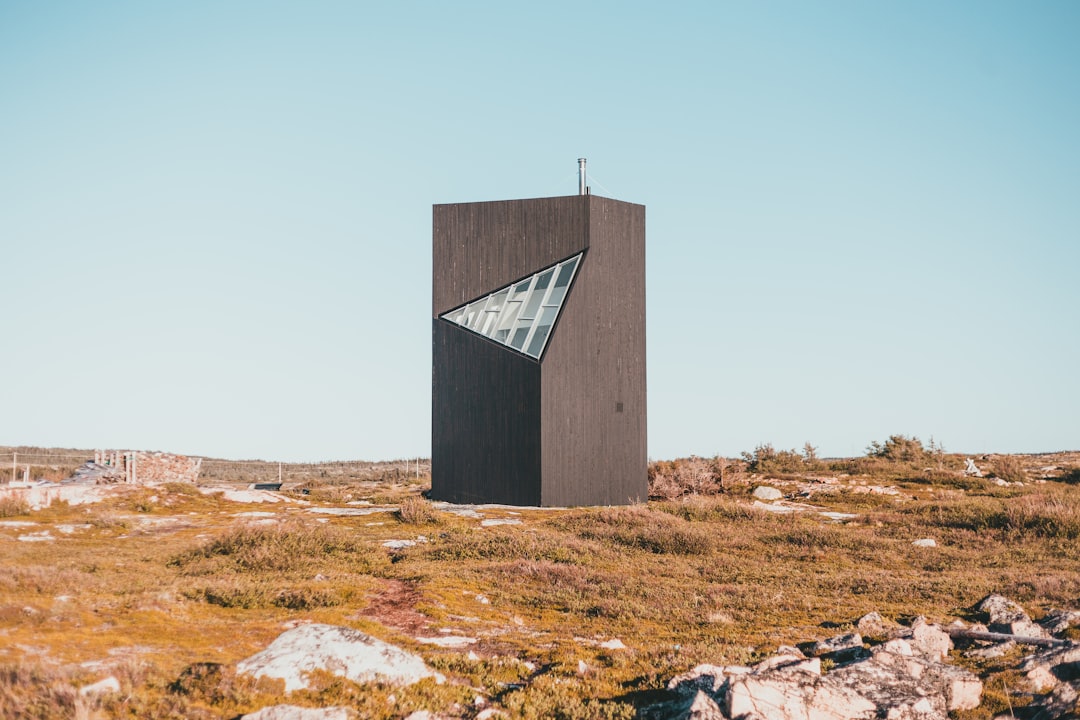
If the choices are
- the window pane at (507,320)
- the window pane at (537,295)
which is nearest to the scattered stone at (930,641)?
the window pane at (537,295)

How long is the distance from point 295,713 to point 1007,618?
818cm

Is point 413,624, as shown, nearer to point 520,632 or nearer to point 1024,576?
point 520,632

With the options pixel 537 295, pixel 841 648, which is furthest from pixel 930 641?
pixel 537 295

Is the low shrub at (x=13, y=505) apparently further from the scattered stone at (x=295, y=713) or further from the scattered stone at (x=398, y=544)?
the scattered stone at (x=295, y=713)

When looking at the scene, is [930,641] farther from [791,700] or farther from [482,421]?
[482,421]

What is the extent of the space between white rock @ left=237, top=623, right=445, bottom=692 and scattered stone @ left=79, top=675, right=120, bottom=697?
0.92 m

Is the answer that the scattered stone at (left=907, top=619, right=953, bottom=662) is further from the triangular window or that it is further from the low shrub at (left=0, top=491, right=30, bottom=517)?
the low shrub at (left=0, top=491, right=30, bottom=517)

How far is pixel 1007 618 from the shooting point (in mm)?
10016

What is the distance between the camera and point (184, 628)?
8477 millimetres

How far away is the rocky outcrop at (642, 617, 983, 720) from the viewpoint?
647 cm

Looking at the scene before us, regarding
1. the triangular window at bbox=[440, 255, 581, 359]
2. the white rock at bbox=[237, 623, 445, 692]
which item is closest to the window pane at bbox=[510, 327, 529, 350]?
the triangular window at bbox=[440, 255, 581, 359]

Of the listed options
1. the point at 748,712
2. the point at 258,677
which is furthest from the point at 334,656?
the point at 748,712

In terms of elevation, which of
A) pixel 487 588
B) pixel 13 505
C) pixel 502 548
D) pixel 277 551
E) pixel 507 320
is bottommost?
pixel 487 588

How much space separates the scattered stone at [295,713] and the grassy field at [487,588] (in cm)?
24
